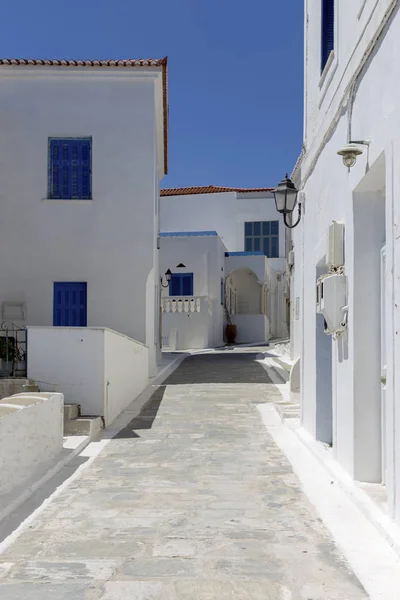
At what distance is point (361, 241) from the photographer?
5.72 metres

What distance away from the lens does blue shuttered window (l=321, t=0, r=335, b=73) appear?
26.1 ft

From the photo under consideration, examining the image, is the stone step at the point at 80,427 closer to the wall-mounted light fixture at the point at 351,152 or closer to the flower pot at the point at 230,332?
the wall-mounted light fixture at the point at 351,152

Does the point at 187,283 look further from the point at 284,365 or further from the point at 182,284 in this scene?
the point at 284,365

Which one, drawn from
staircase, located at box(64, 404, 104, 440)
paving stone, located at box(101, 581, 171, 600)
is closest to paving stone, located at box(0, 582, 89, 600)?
paving stone, located at box(101, 581, 171, 600)

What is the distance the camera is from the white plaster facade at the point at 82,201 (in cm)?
1543

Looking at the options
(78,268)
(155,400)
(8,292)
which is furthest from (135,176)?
(155,400)

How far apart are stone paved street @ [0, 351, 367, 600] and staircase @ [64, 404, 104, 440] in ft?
2.04

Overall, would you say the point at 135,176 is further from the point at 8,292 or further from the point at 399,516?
the point at 399,516

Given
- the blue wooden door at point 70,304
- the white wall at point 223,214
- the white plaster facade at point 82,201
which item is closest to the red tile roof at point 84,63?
the white plaster facade at point 82,201

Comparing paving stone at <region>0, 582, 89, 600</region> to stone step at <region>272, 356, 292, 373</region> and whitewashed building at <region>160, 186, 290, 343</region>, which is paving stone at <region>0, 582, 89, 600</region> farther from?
whitewashed building at <region>160, 186, 290, 343</region>

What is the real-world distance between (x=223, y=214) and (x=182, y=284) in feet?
37.1

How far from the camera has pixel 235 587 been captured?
3.70m

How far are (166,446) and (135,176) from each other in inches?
352

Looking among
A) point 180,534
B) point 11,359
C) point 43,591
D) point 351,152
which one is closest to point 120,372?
point 11,359
